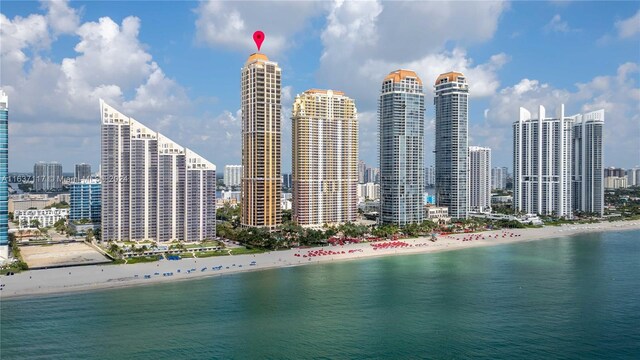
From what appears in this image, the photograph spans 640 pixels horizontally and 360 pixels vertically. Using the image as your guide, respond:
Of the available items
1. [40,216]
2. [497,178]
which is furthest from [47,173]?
[497,178]

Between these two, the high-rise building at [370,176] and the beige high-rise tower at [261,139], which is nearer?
the beige high-rise tower at [261,139]

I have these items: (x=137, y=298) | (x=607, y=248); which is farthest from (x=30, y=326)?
(x=607, y=248)

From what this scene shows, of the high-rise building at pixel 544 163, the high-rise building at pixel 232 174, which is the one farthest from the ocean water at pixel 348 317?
the high-rise building at pixel 232 174

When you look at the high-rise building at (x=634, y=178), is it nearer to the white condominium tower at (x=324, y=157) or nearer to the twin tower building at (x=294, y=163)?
the twin tower building at (x=294, y=163)

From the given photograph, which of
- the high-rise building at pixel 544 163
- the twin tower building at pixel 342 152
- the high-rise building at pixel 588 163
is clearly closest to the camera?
the twin tower building at pixel 342 152

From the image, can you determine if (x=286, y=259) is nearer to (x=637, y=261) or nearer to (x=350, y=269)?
(x=350, y=269)

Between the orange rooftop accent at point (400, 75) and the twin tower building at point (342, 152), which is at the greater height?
the orange rooftop accent at point (400, 75)
